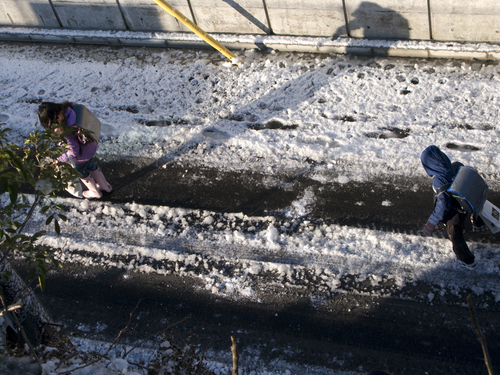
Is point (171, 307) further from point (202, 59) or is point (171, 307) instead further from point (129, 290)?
point (202, 59)

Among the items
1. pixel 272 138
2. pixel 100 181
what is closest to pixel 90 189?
pixel 100 181

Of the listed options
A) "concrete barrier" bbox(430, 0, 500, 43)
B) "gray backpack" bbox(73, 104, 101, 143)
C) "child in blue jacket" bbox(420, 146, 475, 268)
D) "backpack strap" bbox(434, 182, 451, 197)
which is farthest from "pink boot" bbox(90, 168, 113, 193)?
"concrete barrier" bbox(430, 0, 500, 43)

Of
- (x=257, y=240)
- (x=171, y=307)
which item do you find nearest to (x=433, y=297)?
(x=257, y=240)

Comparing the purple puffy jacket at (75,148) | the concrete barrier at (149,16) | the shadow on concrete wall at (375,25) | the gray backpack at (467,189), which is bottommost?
the gray backpack at (467,189)

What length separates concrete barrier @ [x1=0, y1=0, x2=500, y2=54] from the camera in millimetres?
6230

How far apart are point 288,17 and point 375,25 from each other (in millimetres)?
1440

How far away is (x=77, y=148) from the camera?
4.95 meters

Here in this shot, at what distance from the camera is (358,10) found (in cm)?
658

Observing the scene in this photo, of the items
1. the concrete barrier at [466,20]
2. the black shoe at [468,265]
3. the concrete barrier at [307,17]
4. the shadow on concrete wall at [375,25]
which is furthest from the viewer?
the concrete barrier at [307,17]

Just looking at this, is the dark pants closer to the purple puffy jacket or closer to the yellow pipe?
the purple puffy jacket

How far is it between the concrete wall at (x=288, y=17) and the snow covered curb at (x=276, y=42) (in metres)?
0.14

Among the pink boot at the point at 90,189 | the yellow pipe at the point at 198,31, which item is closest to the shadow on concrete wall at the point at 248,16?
the yellow pipe at the point at 198,31

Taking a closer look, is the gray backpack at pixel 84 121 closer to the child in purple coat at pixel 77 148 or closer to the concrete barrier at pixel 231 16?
the child in purple coat at pixel 77 148

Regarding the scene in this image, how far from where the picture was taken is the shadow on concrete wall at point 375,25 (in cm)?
648
